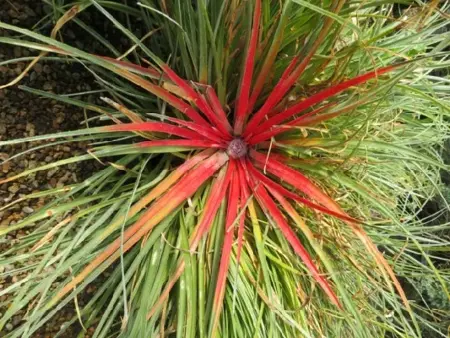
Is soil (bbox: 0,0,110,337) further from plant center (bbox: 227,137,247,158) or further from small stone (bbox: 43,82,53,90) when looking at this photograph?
plant center (bbox: 227,137,247,158)

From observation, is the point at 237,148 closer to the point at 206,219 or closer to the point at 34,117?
the point at 206,219

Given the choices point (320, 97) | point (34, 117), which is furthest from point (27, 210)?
point (320, 97)

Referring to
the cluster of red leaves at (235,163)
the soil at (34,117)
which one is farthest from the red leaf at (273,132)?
the soil at (34,117)

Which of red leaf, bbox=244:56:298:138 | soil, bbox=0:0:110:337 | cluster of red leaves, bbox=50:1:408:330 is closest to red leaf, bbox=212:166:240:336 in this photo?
cluster of red leaves, bbox=50:1:408:330

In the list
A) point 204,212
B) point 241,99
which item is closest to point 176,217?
point 204,212

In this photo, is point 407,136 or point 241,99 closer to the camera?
point 241,99

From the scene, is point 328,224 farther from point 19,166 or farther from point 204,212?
point 19,166

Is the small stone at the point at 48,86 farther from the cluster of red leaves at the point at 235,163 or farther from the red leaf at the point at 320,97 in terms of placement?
the red leaf at the point at 320,97

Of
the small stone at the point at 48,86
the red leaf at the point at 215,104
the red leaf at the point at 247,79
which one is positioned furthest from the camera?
the small stone at the point at 48,86
